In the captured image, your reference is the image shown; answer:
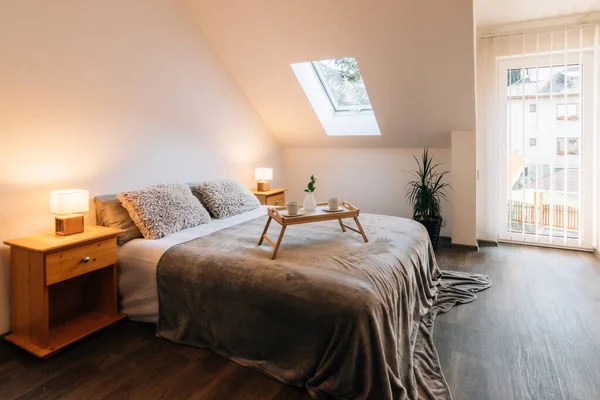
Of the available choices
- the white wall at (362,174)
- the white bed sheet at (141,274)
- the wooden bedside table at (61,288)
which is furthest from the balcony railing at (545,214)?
the wooden bedside table at (61,288)

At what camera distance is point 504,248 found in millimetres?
4230

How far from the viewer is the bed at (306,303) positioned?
1.72 m

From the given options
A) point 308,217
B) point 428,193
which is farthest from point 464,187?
point 308,217

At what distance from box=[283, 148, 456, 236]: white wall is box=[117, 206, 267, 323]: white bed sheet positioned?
9.18 ft

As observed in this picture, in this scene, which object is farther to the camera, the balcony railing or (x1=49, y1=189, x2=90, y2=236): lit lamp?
the balcony railing

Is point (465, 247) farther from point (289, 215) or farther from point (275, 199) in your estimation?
point (289, 215)

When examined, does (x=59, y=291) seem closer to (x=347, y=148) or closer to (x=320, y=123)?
(x=320, y=123)

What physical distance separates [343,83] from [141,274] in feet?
10.4

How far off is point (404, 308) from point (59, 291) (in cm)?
219

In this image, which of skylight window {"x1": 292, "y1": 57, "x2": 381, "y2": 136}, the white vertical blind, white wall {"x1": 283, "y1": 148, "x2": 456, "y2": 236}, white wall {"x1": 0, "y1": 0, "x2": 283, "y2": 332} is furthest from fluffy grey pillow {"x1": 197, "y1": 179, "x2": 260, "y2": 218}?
the white vertical blind

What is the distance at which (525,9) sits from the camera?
3.69 meters

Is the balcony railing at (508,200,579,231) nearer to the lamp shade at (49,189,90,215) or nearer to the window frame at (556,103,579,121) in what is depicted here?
the window frame at (556,103,579,121)

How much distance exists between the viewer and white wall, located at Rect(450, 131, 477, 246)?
4.09 m

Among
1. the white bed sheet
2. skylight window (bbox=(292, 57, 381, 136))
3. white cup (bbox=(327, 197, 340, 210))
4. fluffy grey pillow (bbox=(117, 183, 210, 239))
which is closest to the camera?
the white bed sheet
